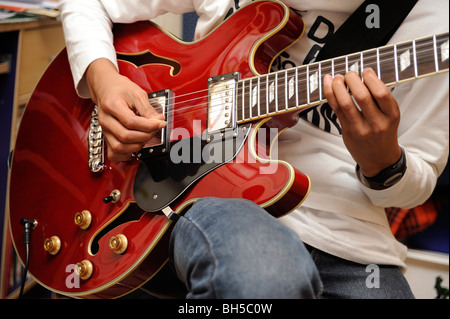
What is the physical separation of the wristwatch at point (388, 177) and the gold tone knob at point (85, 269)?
52cm

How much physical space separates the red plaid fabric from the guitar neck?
79 cm

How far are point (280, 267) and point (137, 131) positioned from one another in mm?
371

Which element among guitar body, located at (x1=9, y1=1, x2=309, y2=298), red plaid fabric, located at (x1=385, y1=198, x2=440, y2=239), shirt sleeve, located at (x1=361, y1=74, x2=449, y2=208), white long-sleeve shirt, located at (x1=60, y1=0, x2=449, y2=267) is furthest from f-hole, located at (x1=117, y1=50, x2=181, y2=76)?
red plaid fabric, located at (x1=385, y1=198, x2=440, y2=239)

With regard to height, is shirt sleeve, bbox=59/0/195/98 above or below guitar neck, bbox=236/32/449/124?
above

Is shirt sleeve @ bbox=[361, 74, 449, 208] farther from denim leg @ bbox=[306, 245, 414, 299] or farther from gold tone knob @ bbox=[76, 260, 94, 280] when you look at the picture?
gold tone knob @ bbox=[76, 260, 94, 280]

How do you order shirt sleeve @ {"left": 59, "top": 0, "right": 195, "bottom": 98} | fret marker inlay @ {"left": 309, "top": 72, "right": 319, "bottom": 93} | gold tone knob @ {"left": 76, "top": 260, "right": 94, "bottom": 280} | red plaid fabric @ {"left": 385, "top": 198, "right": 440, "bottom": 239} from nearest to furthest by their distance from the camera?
fret marker inlay @ {"left": 309, "top": 72, "right": 319, "bottom": 93} → gold tone knob @ {"left": 76, "top": 260, "right": 94, "bottom": 280} → shirt sleeve @ {"left": 59, "top": 0, "right": 195, "bottom": 98} → red plaid fabric @ {"left": 385, "top": 198, "right": 440, "bottom": 239}

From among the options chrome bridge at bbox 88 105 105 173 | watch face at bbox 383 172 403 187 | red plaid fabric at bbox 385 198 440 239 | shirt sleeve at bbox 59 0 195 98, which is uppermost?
shirt sleeve at bbox 59 0 195 98

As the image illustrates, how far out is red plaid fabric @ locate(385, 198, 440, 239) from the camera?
1.23 metres

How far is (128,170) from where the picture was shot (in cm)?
77

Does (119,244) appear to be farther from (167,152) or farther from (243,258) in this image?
(243,258)
